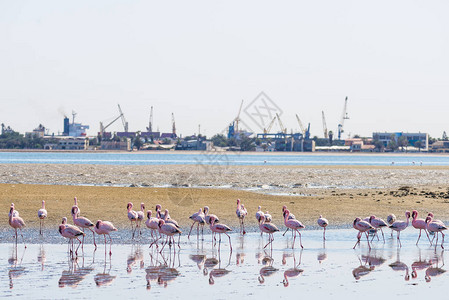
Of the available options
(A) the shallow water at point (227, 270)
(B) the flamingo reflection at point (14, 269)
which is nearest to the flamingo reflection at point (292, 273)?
(A) the shallow water at point (227, 270)

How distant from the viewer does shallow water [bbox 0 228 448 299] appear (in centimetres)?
1438

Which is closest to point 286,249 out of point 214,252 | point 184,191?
point 214,252

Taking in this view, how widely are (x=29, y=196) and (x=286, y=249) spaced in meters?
15.0

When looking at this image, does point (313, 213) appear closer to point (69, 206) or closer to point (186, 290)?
point (69, 206)

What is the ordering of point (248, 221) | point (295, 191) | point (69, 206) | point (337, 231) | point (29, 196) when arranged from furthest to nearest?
point (295, 191) < point (29, 196) < point (69, 206) < point (248, 221) < point (337, 231)

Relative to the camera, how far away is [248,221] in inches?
1041

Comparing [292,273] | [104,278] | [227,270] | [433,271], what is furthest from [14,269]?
[433,271]

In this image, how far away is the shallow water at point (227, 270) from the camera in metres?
14.4

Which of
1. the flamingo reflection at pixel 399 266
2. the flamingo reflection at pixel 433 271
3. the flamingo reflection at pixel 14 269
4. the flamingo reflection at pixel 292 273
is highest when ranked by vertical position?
the flamingo reflection at pixel 14 269

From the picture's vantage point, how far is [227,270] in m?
16.9

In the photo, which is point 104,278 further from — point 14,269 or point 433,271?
point 433,271

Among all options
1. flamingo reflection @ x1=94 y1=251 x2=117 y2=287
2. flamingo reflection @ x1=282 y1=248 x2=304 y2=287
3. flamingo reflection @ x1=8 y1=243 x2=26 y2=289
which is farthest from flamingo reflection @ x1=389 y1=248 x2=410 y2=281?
flamingo reflection @ x1=8 y1=243 x2=26 y2=289

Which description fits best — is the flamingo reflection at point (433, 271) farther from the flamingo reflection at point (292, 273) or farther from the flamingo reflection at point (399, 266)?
the flamingo reflection at point (292, 273)

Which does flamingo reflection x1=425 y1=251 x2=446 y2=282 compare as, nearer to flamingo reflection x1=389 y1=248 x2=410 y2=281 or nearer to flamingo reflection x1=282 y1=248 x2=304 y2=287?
flamingo reflection x1=389 y1=248 x2=410 y2=281
